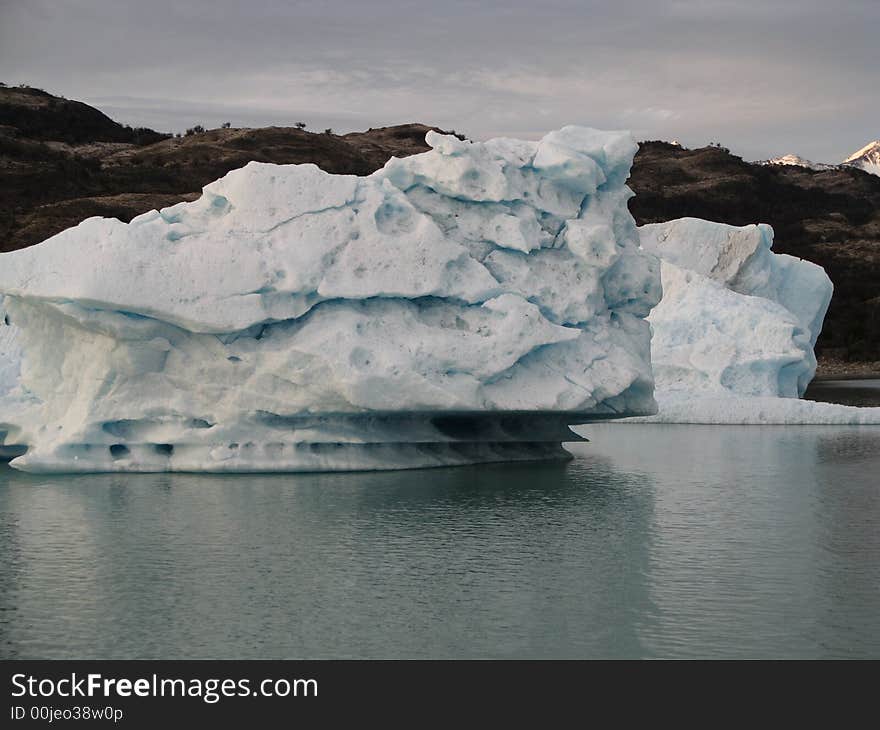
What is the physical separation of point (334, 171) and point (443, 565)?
140 feet

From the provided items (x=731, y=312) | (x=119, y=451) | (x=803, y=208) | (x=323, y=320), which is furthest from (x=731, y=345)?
(x=803, y=208)

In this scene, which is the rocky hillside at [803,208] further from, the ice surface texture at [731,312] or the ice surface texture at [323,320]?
the ice surface texture at [323,320]

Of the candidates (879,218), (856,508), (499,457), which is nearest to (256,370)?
(499,457)

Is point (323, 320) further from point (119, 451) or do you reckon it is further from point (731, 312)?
point (731, 312)

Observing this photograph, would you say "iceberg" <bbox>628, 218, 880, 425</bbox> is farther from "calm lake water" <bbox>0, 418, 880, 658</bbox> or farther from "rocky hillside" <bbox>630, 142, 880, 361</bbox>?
"rocky hillside" <bbox>630, 142, 880, 361</bbox>

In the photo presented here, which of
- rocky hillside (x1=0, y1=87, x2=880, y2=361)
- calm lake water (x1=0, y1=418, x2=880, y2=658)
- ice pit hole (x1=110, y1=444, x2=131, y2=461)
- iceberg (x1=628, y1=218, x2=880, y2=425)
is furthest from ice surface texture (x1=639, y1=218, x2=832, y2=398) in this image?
rocky hillside (x1=0, y1=87, x2=880, y2=361)

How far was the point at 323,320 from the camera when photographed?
14.7 m

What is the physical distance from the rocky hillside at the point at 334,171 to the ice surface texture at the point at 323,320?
28.3 m

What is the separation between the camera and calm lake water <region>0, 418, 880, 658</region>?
836 cm

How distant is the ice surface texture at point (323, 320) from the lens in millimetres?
14367

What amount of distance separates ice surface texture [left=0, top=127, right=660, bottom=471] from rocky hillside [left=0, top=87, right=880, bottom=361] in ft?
92.7

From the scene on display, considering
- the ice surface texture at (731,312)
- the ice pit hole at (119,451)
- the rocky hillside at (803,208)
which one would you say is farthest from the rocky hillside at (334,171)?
the ice pit hole at (119,451)

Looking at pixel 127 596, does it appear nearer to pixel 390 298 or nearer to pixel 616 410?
pixel 390 298
